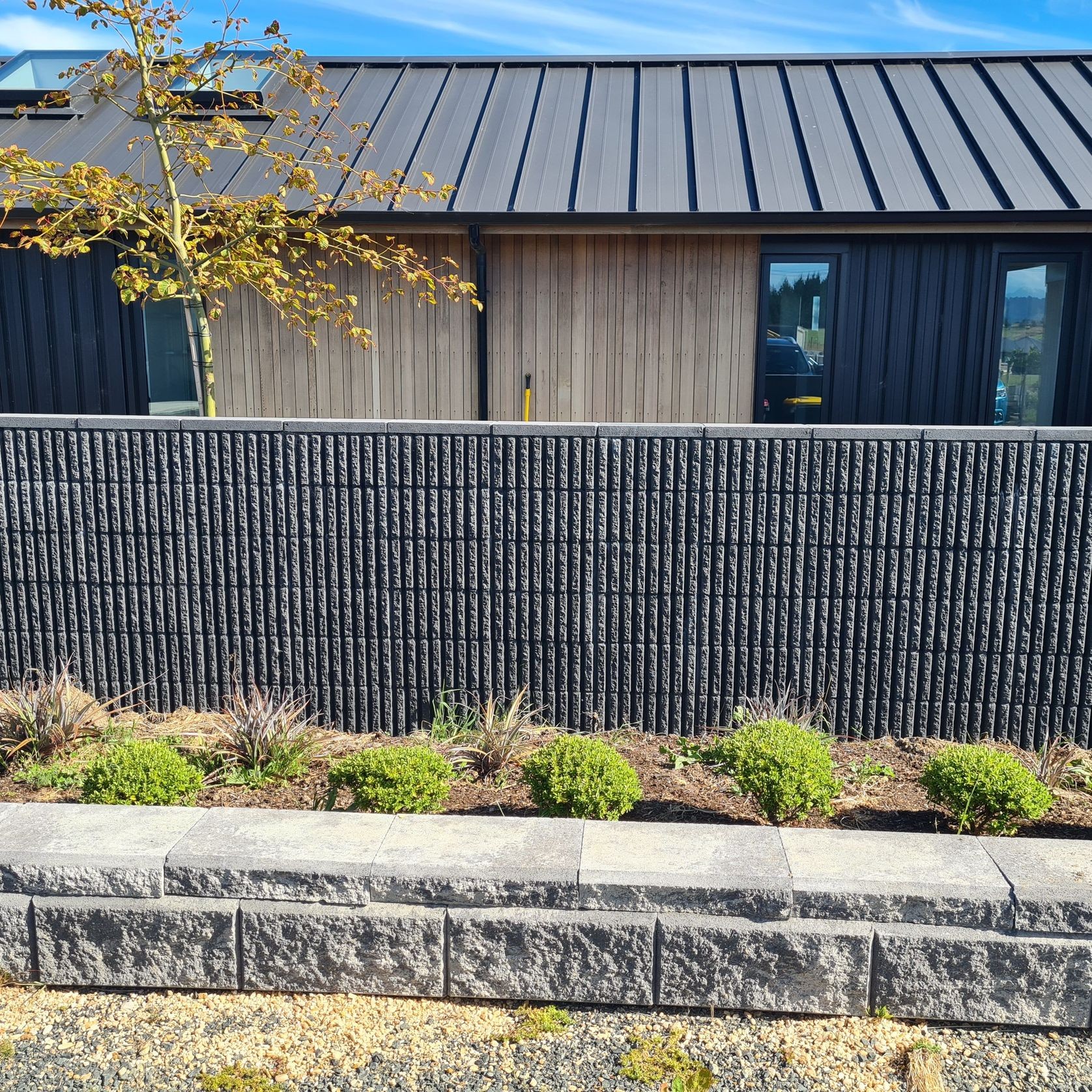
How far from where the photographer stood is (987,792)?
3.88 metres

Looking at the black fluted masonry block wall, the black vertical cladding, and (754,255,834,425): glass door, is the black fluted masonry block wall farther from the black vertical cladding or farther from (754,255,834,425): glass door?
the black vertical cladding

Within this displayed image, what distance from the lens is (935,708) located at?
516cm

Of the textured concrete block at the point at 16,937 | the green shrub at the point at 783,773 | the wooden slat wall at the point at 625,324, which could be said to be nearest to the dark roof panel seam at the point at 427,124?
the wooden slat wall at the point at 625,324

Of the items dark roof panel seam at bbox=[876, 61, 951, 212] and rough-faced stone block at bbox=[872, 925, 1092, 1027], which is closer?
rough-faced stone block at bbox=[872, 925, 1092, 1027]

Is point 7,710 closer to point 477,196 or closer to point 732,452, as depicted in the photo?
point 732,452

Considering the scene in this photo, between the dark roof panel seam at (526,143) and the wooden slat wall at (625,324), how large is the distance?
313 millimetres

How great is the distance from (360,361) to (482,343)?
1.05m

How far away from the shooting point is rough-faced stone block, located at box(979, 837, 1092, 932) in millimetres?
3158

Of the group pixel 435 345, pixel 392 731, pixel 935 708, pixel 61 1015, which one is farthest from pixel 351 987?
pixel 435 345

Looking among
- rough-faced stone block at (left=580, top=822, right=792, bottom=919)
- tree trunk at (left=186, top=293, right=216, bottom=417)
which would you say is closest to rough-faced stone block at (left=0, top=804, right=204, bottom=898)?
rough-faced stone block at (left=580, top=822, right=792, bottom=919)

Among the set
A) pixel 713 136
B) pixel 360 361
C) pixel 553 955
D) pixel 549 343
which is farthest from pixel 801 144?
pixel 553 955

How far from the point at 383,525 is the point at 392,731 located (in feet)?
3.48

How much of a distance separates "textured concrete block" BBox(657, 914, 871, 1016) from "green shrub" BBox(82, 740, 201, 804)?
6.64 ft

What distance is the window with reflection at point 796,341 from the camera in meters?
8.40
